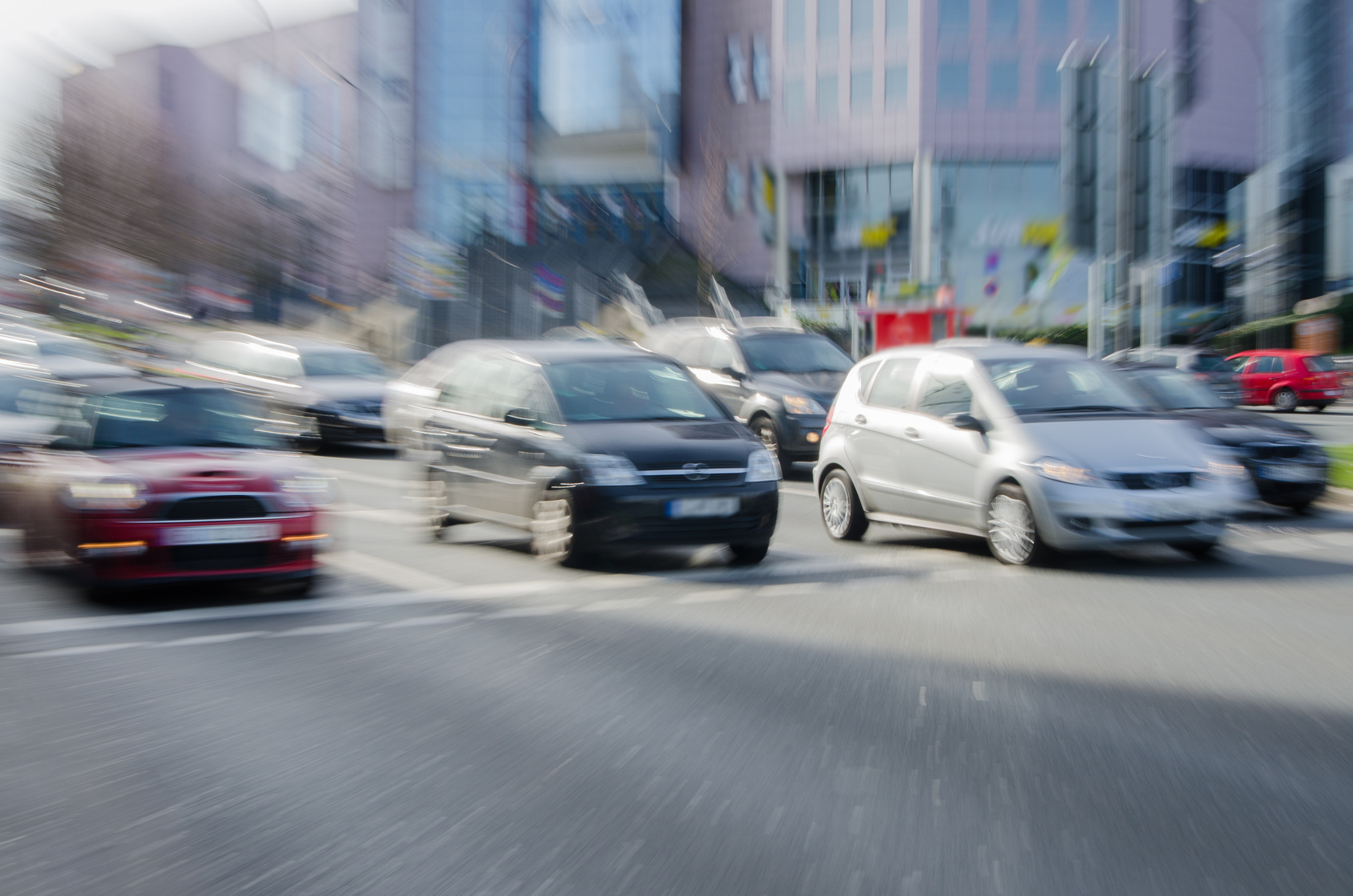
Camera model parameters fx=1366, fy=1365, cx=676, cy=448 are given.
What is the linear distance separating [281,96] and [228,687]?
85112 mm

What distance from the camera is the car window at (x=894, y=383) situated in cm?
1092

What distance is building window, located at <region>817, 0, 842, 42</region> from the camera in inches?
2041

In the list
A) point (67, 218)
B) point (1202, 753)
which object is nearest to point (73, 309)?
point (67, 218)

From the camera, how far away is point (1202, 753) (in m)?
4.79

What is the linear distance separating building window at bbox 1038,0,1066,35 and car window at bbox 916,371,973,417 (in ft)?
143

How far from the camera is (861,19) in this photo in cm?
5106

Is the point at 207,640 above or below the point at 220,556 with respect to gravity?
below

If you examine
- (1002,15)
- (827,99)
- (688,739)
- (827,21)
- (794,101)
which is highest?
(827,21)

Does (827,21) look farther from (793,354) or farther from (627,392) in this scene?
(627,392)

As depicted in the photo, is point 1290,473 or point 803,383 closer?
point 1290,473

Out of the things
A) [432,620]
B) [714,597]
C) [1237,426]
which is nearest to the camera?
[432,620]

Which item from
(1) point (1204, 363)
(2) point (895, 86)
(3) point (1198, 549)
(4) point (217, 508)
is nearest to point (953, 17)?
(2) point (895, 86)

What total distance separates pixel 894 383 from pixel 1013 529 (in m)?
2.00

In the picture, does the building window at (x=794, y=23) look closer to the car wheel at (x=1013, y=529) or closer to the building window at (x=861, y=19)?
the building window at (x=861, y=19)
